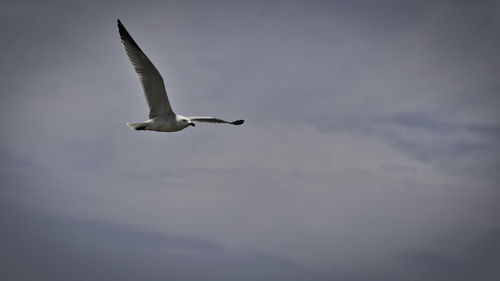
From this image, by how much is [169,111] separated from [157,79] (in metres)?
2.25

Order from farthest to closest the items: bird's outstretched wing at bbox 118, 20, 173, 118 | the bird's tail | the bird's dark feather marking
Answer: the bird's tail → bird's outstretched wing at bbox 118, 20, 173, 118 → the bird's dark feather marking

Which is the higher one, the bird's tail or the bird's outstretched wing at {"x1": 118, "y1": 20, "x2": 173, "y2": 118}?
the bird's outstretched wing at {"x1": 118, "y1": 20, "x2": 173, "y2": 118}

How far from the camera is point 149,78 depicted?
27.4 metres

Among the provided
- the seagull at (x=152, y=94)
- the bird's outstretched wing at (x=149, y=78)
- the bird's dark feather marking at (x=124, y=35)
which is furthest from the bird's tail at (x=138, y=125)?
the bird's dark feather marking at (x=124, y=35)

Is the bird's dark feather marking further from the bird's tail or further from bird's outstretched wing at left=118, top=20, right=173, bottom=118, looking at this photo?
the bird's tail

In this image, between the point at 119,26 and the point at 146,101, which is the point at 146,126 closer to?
the point at 146,101

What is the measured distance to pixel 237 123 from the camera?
1396 inches

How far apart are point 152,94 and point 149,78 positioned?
1.11m

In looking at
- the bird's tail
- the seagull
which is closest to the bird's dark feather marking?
the seagull

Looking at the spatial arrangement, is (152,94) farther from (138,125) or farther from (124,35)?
(124,35)

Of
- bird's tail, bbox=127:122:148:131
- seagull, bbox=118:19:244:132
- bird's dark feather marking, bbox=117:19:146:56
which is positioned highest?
bird's dark feather marking, bbox=117:19:146:56

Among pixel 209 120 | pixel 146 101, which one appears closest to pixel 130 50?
pixel 146 101

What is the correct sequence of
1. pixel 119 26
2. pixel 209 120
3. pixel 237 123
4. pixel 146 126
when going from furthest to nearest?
1. pixel 237 123
2. pixel 209 120
3. pixel 146 126
4. pixel 119 26

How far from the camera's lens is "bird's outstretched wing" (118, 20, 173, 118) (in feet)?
87.3
